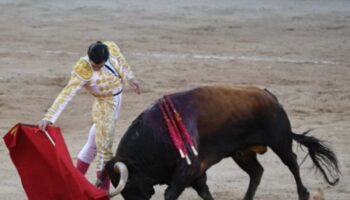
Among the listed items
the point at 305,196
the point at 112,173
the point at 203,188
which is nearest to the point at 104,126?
the point at 112,173

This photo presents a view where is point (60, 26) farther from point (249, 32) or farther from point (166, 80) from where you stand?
point (166, 80)

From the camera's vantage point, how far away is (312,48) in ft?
55.1

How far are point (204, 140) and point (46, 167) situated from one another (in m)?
1.19

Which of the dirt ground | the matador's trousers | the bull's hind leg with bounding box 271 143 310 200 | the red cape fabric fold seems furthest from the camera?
the dirt ground

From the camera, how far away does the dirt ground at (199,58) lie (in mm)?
10609

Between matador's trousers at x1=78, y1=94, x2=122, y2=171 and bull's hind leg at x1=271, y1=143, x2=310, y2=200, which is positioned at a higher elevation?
matador's trousers at x1=78, y1=94, x2=122, y2=171

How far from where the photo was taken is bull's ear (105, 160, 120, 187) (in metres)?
8.12

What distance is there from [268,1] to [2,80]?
8.05 meters

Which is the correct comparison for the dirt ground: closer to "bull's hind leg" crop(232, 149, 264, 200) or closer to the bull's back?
"bull's hind leg" crop(232, 149, 264, 200)

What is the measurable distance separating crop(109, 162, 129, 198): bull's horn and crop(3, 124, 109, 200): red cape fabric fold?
10cm

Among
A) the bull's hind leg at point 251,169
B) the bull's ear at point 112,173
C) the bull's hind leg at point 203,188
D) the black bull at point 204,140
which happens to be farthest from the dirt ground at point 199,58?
the bull's ear at point 112,173

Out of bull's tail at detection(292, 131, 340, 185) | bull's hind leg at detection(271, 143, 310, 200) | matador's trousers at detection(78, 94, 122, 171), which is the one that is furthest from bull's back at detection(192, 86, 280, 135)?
matador's trousers at detection(78, 94, 122, 171)

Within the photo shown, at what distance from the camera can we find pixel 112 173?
8.14 m

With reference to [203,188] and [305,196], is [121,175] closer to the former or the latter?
[203,188]
